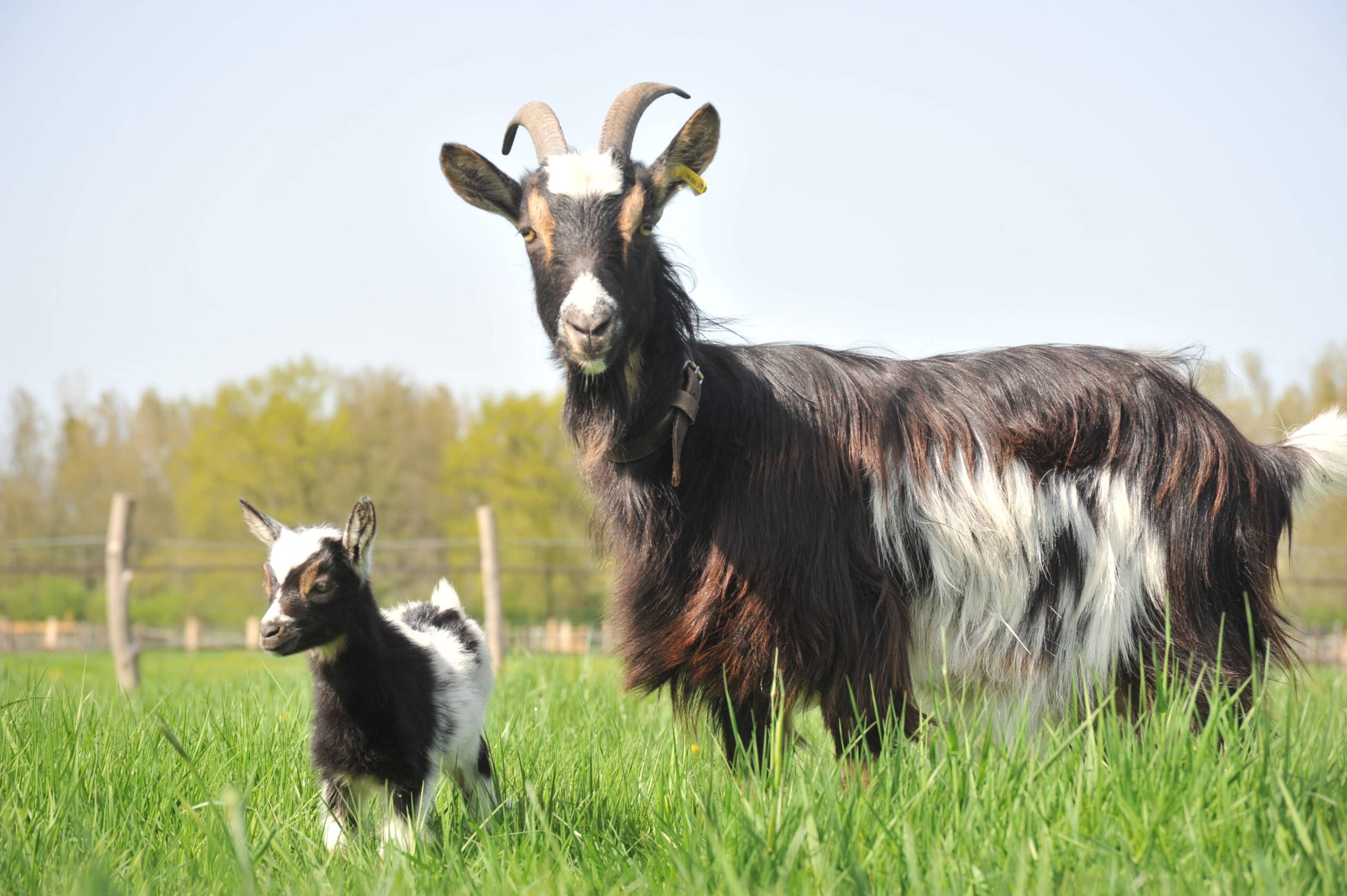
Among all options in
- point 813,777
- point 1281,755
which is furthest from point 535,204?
point 1281,755

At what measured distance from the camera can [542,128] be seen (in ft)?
12.8

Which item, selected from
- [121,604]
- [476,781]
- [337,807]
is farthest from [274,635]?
[121,604]

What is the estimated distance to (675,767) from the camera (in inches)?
128

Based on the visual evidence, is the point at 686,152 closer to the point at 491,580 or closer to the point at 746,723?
the point at 746,723

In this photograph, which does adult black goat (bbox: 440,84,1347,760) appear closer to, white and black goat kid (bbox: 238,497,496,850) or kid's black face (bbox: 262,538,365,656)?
white and black goat kid (bbox: 238,497,496,850)

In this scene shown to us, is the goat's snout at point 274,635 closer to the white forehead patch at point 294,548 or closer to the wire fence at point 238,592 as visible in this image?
the white forehead patch at point 294,548

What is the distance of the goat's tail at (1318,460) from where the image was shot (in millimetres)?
4035

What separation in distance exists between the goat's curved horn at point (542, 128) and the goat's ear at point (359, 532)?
4.54ft

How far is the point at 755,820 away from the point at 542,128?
2.67 meters

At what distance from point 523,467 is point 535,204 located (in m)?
29.6

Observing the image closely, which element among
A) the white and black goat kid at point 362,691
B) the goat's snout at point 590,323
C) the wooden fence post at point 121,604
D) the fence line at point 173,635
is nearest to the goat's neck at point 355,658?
the white and black goat kid at point 362,691

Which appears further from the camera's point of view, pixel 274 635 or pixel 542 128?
pixel 542 128

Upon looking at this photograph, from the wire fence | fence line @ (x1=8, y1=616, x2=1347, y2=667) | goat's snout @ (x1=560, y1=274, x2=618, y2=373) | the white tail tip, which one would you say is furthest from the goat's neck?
the wire fence

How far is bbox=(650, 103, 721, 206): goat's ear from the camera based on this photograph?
3621 millimetres
